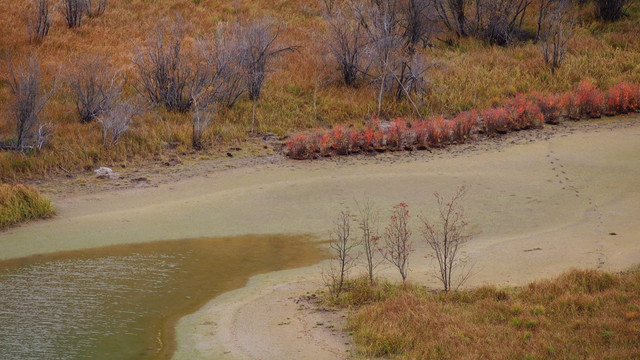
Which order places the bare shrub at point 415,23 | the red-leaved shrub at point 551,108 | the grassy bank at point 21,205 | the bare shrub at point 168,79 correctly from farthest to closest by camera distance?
the bare shrub at point 415,23 → the red-leaved shrub at point 551,108 → the bare shrub at point 168,79 → the grassy bank at point 21,205

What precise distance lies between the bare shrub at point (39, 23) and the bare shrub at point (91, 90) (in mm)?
3819

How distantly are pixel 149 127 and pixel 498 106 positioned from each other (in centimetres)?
835

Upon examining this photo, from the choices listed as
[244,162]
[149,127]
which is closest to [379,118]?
[244,162]

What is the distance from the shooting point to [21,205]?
39.2 feet

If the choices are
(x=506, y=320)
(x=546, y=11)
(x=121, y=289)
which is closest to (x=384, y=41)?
(x=546, y=11)

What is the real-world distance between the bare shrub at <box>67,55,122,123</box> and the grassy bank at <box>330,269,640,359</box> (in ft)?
30.8

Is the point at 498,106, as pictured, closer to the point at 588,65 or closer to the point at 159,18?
the point at 588,65

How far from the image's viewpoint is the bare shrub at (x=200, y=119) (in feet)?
52.0

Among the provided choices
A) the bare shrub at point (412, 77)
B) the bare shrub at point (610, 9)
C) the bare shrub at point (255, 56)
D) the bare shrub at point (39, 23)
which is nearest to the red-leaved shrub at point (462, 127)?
the bare shrub at point (412, 77)

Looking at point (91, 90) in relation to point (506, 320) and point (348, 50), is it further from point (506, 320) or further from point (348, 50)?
point (506, 320)

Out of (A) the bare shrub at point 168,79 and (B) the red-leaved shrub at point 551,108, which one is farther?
(B) the red-leaved shrub at point 551,108

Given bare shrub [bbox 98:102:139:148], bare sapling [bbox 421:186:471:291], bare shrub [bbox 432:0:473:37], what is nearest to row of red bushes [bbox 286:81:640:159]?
bare sapling [bbox 421:186:471:291]

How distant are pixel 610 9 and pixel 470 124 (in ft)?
36.0

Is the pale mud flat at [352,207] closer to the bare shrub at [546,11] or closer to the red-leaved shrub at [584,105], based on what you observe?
the red-leaved shrub at [584,105]
